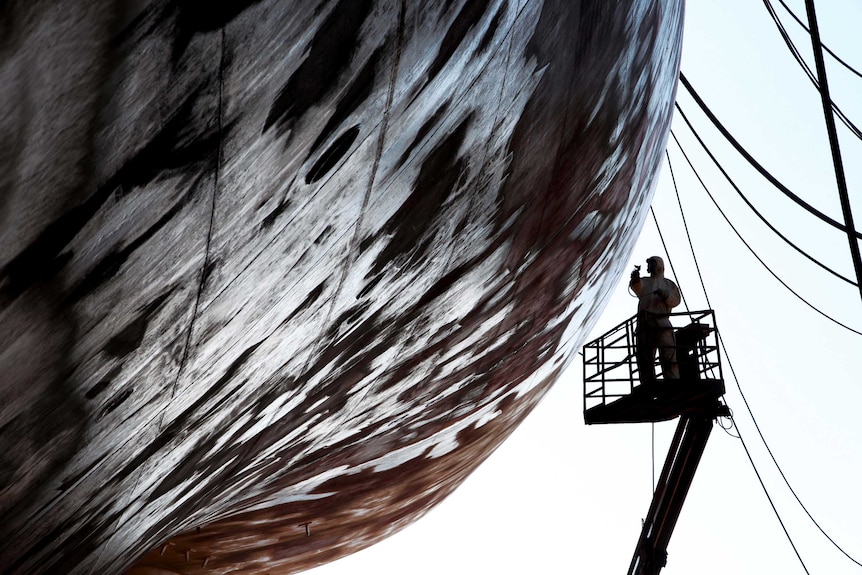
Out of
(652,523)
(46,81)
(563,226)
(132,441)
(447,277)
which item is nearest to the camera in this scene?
(46,81)

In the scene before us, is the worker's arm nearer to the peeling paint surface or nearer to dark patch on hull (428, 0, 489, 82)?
the peeling paint surface

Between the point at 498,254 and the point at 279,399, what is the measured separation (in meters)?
0.79

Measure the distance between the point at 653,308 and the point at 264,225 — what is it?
456 centimetres

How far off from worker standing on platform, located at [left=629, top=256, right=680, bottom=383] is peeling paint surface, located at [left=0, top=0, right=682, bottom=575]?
2.34 metres

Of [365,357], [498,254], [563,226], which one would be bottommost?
[365,357]

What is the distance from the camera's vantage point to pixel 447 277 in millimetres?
2520

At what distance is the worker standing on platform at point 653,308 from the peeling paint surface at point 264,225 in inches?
92.3

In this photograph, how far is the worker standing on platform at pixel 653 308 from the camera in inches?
228

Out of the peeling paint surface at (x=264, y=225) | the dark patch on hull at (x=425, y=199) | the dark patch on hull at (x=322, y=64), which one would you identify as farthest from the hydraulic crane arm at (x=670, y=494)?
the dark patch on hull at (x=322, y=64)

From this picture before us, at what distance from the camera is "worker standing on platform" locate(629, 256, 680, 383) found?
19.0 feet

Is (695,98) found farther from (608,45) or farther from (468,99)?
(468,99)

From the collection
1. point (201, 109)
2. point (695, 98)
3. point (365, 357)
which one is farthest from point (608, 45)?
point (695, 98)

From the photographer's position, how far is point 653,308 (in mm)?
5824

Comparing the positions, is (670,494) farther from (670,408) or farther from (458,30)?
(458,30)
